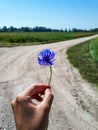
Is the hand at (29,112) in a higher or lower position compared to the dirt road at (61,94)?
higher

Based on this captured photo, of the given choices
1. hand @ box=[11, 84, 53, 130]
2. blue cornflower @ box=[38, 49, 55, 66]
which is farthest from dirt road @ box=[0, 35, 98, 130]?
hand @ box=[11, 84, 53, 130]

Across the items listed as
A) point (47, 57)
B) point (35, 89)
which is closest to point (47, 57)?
point (47, 57)

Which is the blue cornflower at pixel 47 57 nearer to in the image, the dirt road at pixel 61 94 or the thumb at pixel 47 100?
the thumb at pixel 47 100

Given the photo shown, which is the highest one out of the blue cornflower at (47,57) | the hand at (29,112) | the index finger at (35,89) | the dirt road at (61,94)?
the blue cornflower at (47,57)

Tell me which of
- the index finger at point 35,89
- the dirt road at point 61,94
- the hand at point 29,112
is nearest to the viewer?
the hand at point 29,112

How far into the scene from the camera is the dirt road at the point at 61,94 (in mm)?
6816

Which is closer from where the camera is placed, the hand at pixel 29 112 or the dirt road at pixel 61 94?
the hand at pixel 29 112

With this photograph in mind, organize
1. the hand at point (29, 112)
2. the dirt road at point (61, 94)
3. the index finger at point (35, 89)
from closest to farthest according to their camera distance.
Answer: the hand at point (29, 112)
the index finger at point (35, 89)
the dirt road at point (61, 94)

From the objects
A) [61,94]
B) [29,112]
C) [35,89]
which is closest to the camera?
[29,112]

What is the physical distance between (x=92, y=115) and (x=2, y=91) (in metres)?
3.69

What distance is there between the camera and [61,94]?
30.4 feet

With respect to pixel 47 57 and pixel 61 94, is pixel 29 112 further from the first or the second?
pixel 61 94

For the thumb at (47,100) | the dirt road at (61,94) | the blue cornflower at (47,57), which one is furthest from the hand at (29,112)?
the dirt road at (61,94)

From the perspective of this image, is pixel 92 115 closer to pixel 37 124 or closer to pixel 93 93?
pixel 93 93
